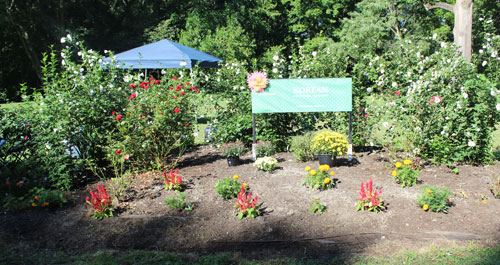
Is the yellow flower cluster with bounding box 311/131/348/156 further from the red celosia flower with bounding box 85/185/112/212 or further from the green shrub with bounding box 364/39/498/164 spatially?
the red celosia flower with bounding box 85/185/112/212

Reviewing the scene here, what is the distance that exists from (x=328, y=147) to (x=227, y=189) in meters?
1.74

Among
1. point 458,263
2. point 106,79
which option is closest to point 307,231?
point 458,263

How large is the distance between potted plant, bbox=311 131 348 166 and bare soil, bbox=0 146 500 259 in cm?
47

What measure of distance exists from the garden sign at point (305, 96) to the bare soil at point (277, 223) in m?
1.30

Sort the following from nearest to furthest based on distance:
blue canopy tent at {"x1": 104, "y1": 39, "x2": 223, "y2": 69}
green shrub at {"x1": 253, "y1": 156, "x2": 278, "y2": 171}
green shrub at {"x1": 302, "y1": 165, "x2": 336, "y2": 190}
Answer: green shrub at {"x1": 302, "y1": 165, "x2": 336, "y2": 190} → green shrub at {"x1": 253, "y1": 156, "x2": 278, "y2": 171} → blue canopy tent at {"x1": 104, "y1": 39, "x2": 223, "y2": 69}

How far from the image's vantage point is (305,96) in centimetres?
583

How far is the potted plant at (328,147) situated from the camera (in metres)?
5.34

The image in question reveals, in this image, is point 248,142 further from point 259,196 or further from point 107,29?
point 107,29

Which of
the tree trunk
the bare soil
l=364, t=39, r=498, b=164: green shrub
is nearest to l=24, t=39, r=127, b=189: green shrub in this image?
the bare soil

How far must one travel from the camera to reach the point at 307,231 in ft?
12.0

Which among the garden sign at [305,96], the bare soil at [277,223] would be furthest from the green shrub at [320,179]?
the garden sign at [305,96]

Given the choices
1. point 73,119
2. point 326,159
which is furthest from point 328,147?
point 73,119

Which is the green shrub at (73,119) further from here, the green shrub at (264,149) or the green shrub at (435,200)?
the green shrub at (435,200)

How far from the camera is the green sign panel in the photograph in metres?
5.82
